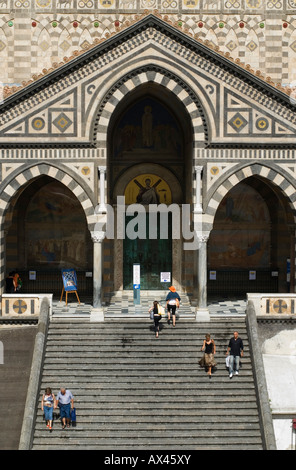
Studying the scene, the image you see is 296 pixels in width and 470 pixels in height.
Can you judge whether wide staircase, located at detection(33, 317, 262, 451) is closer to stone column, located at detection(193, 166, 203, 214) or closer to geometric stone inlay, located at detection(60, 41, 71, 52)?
stone column, located at detection(193, 166, 203, 214)

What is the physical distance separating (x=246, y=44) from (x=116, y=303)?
46.7 ft

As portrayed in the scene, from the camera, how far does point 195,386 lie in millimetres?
19781

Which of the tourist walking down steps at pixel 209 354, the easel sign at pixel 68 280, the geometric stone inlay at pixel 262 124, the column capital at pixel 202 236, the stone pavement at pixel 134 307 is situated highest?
the geometric stone inlay at pixel 262 124

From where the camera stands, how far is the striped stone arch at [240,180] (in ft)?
77.2

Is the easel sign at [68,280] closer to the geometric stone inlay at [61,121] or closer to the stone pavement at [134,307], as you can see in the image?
the stone pavement at [134,307]

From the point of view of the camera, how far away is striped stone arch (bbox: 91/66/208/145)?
23.4m

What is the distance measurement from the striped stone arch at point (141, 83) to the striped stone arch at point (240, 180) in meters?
1.81

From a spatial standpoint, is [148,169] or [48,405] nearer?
[48,405]

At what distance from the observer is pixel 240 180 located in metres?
23.6

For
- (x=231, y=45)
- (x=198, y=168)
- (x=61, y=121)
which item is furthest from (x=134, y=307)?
(x=231, y=45)

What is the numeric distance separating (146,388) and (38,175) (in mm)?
9386

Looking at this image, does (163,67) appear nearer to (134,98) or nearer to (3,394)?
(134,98)

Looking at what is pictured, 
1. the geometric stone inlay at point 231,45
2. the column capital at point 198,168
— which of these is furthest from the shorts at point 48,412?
the geometric stone inlay at point 231,45

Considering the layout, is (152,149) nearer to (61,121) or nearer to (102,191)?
(102,191)
